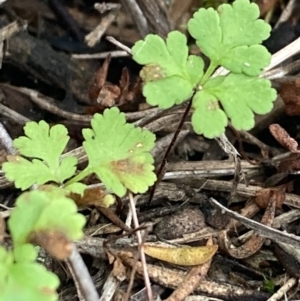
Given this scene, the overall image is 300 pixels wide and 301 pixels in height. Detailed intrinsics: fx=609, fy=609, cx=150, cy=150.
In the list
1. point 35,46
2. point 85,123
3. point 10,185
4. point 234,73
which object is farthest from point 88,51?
point 234,73

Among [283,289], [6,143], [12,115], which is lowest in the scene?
[283,289]

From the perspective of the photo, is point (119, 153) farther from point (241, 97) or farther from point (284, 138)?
point (284, 138)

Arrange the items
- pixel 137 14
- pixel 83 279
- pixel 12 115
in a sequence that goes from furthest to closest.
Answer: pixel 137 14
pixel 12 115
pixel 83 279

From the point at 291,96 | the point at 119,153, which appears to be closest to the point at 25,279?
the point at 119,153

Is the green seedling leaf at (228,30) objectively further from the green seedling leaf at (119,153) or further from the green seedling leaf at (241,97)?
the green seedling leaf at (119,153)

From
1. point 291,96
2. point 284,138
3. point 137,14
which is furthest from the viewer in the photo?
point 137,14

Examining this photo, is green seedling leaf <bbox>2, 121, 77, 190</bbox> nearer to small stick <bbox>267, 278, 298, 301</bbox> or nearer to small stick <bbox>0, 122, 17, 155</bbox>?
small stick <bbox>0, 122, 17, 155</bbox>

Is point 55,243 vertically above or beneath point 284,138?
above
